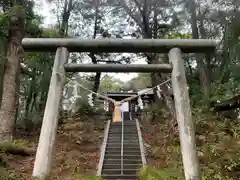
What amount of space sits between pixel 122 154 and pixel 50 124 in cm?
531

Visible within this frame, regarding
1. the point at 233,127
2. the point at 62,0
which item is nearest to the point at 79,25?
the point at 62,0

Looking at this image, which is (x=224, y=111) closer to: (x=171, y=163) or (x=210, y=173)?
(x=171, y=163)

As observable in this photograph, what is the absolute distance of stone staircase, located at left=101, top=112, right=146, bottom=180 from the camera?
8962 millimetres

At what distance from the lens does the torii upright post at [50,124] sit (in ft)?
17.3

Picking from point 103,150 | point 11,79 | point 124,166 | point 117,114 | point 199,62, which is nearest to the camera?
point 117,114

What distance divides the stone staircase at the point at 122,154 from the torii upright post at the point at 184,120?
3.53 m

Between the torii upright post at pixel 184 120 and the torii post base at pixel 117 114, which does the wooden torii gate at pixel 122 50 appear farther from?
the torii post base at pixel 117 114

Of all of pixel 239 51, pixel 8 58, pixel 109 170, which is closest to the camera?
pixel 109 170

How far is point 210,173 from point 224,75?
8878 millimetres

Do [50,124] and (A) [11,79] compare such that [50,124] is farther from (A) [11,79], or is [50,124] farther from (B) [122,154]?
(B) [122,154]

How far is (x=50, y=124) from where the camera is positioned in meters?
5.58

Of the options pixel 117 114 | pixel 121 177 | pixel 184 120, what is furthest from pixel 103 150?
pixel 184 120

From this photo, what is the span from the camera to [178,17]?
1748 cm

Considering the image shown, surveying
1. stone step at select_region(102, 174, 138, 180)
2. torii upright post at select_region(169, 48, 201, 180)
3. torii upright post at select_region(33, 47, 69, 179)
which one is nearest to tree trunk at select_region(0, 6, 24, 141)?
stone step at select_region(102, 174, 138, 180)
